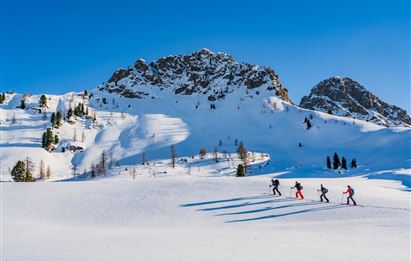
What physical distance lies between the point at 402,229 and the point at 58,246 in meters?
19.9

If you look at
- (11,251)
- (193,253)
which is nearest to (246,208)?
(193,253)

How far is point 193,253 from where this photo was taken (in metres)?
16.9

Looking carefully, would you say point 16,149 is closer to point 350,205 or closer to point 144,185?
point 144,185

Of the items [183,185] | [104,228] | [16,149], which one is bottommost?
[104,228]

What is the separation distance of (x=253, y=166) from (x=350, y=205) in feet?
397

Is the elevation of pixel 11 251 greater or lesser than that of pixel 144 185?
lesser

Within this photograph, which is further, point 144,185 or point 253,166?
point 253,166

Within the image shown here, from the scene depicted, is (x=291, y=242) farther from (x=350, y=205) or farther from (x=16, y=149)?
(x=16, y=149)

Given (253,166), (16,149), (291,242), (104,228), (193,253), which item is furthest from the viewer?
(16,149)

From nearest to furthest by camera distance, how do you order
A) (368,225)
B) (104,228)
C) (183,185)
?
(368,225)
(104,228)
(183,185)

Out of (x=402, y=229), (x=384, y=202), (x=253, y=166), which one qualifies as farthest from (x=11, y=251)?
(x=253, y=166)

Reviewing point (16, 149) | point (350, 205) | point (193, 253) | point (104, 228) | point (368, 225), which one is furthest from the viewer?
point (16, 149)

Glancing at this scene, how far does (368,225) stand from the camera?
22.8m

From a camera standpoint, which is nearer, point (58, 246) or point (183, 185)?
point (58, 246)
